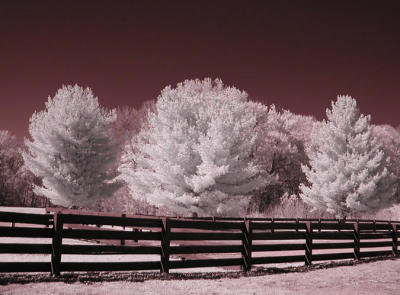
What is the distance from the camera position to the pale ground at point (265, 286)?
8.11 meters

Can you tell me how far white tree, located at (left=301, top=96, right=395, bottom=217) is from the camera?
3634cm

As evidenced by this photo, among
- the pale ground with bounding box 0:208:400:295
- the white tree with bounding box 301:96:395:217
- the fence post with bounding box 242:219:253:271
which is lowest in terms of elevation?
the pale ground with bounding box 0:208:400:295

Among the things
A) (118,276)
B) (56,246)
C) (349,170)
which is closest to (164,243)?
(118,276)

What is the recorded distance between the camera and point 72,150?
33844 mm

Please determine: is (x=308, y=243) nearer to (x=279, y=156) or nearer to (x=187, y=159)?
(x=187, y=159)

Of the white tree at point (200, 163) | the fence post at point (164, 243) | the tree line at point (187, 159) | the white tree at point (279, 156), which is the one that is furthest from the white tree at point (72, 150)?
the fence post at point (164, 243)

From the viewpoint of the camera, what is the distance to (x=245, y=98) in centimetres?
5238

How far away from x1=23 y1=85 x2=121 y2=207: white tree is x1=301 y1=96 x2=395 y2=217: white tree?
1791 centimetres

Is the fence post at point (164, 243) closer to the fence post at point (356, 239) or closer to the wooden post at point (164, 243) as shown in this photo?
the wooden post at point (164, 243)

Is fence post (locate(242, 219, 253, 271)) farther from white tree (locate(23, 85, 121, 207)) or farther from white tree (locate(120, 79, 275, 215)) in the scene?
white tree (locate(23, 85, 121, 207))

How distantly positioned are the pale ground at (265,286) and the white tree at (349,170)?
80.3ft

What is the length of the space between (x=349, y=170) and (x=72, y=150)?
22.2m

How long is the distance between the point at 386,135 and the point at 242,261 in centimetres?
6207

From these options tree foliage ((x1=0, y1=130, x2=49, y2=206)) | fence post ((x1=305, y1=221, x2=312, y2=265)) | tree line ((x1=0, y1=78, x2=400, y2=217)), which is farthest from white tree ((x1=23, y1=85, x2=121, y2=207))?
tree foliage ((x1=0, y1=130, x2=49, y2=206))
